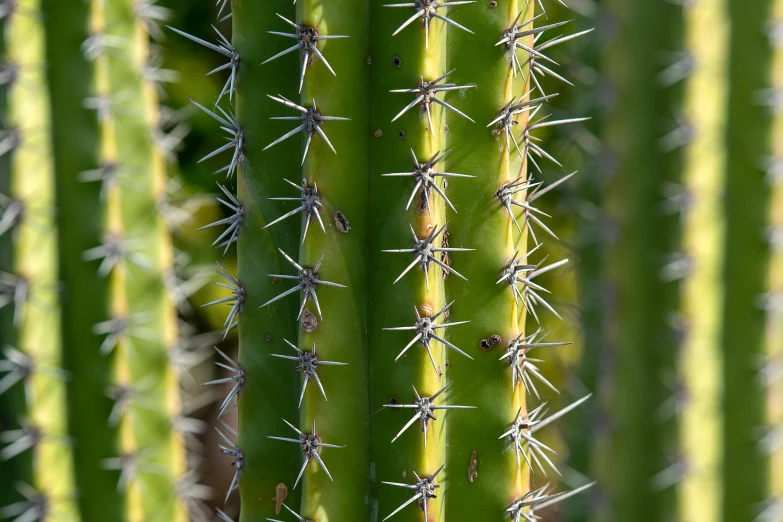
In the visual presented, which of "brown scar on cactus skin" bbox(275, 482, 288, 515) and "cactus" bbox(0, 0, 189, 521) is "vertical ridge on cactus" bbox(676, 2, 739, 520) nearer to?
"brown scar on cactus skin" bbox(275, 482, 288, 515)

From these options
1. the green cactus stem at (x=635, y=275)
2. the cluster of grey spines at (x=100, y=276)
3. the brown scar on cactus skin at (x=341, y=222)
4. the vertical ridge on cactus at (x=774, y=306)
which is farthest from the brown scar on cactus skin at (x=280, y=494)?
the vertical ridge on cactus at (x=774, y=306)

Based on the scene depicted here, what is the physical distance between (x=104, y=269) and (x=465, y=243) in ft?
3.41

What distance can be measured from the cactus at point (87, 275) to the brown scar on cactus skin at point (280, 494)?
66cm

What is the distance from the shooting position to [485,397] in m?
1.38

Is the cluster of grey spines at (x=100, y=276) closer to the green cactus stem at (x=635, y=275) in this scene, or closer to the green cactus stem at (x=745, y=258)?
the green cactus stem at (x=635, y=275)

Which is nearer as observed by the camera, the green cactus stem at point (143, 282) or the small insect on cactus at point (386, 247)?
the small insect on cactus at point (386, 247)

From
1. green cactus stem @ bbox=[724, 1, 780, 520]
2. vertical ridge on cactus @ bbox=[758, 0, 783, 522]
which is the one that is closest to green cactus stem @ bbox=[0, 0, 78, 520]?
green cactus stem @ bbox=[724, 1, 780, 520]

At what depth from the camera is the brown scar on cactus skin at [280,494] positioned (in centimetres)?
145

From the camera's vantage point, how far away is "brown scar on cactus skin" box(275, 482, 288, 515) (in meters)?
1.45

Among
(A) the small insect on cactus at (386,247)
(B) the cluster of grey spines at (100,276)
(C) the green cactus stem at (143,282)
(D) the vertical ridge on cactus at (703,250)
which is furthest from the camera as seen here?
(D) the vertical ridge on cactus at (703,250)

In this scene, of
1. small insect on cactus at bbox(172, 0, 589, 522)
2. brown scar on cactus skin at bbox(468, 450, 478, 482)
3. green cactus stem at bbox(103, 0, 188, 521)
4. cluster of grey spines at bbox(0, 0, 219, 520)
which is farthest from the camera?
green cactus stem at bbox(103, 0, 188, 521)

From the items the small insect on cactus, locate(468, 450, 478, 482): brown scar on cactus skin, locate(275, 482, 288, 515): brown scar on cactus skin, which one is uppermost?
the small insect on cactus

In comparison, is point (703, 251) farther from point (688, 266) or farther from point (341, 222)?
point (341, 222)

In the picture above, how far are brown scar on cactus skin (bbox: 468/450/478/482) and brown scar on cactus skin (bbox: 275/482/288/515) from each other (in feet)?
1.16
